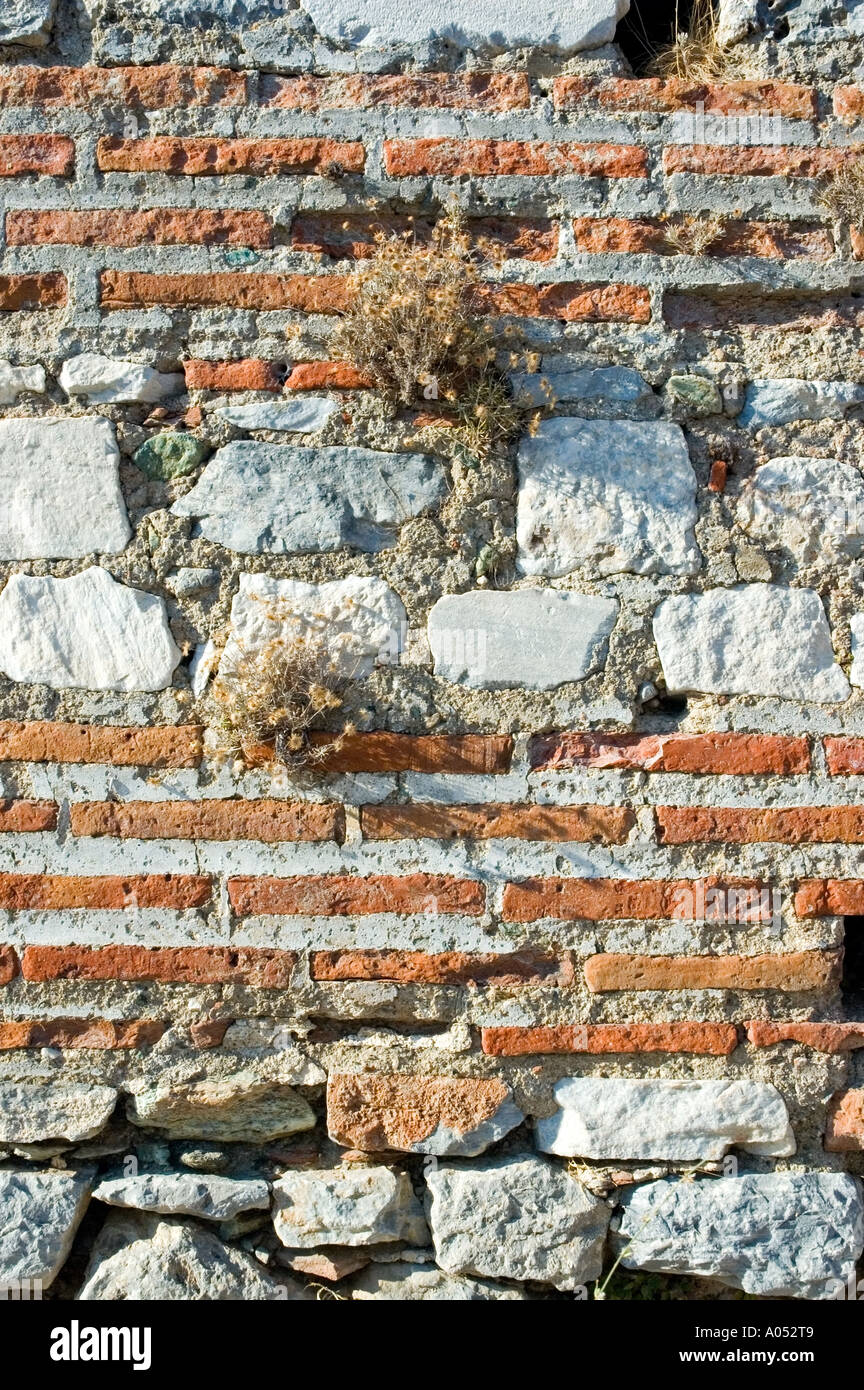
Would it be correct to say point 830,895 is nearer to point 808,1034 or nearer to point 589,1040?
point 808,1034

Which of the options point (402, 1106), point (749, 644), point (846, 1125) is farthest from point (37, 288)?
point (846, 1125)

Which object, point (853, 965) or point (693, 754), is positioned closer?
point (693, 754)

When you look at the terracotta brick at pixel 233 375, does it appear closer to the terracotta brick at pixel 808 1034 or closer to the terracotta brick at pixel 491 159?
the terracotta brick at pixel 491 159

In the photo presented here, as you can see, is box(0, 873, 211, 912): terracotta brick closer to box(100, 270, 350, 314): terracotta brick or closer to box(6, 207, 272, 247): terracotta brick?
box(100, 270, 350, 314): terracotta brick

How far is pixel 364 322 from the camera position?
251 cm

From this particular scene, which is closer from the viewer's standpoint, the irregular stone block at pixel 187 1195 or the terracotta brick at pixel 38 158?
the irregular stone block at pixel 187 1195

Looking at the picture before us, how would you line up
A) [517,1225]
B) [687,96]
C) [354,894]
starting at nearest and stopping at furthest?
[517,1225] → [354,894] → [687,96]

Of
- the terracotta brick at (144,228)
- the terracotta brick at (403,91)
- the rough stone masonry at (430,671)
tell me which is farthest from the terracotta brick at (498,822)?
the terracotta brick at (403,91)

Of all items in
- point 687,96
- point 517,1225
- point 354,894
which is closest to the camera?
point 517,1225

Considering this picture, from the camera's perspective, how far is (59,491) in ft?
8.34

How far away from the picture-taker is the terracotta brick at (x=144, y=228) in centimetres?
259

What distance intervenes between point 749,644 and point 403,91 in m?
1.40

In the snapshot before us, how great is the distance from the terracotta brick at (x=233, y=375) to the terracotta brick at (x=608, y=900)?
117 cm

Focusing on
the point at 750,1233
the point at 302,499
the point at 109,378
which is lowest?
the point at 750,1233
